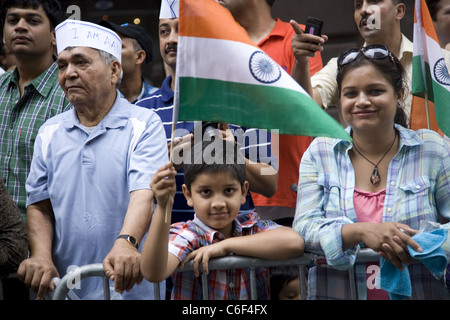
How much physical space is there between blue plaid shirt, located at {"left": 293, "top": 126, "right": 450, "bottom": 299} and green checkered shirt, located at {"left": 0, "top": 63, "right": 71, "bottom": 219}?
6.13ft

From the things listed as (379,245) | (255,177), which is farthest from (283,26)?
(379,245)

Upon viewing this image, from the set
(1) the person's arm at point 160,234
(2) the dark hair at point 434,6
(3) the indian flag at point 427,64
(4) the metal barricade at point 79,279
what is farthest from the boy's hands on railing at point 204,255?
(2) the dark hair at point 434,6

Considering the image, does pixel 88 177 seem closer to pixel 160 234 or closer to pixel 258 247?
pixel 160 234

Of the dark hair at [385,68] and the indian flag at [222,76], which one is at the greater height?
the dark hair at [385,68]

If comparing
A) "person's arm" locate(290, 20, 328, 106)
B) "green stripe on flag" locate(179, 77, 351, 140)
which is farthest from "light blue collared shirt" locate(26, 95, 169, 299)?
"person's arm" locate(290, 20, 328, 106)

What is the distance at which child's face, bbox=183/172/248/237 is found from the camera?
3.88 meters

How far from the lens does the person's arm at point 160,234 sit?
11.0 ft

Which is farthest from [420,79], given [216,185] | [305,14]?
[305,14]

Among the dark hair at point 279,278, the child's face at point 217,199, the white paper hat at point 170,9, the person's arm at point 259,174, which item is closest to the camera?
the child's face at point 217,199

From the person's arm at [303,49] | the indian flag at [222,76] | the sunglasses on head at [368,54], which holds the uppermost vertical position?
the person's arm at [303,49]

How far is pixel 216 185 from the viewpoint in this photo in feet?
12.8

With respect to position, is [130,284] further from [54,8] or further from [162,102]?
[54,8]

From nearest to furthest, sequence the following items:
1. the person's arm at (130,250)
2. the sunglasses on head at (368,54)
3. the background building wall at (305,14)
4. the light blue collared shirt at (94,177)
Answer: the person's arm at (130,250) < the sunglasses on head at (368,54) < the light blue collared shirt at (94,177) < the background building wall at (305,14)

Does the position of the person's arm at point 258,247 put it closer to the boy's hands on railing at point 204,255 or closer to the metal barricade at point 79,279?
the boy's hands on railing at point 204,255
